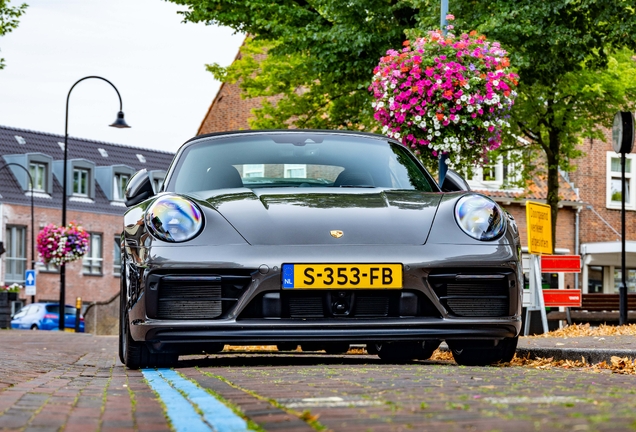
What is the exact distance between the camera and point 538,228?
51.8 feet

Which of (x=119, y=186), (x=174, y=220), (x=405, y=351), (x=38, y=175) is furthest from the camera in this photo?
(x=119, y=186)

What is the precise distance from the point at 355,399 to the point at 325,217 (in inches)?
87.0

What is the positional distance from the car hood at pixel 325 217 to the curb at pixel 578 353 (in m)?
1.78

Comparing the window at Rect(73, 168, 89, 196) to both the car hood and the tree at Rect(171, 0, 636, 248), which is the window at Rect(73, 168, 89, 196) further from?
the car hood

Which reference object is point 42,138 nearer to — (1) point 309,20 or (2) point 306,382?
(1) point 309,20

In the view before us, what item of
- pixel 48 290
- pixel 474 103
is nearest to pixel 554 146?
pixel 474 103

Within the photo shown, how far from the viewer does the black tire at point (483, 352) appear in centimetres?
695

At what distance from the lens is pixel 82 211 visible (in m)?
60.3

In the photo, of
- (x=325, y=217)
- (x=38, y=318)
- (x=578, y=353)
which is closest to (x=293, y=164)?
(x=325, y=217)

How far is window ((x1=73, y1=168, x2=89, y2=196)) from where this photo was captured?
60.8 metres

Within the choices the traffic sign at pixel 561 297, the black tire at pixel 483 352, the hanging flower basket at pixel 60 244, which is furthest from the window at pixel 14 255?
the black tire at pixel 483 352

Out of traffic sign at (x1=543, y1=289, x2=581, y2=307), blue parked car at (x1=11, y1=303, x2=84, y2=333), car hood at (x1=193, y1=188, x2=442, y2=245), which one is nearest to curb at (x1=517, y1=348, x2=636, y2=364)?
car hood at (x1=193, y1=188, x2=442, y2=245)

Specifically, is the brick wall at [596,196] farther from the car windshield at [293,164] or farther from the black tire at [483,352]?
the black tire at [483,352]

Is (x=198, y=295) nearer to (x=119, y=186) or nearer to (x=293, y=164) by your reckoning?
(x=293, y=164)
